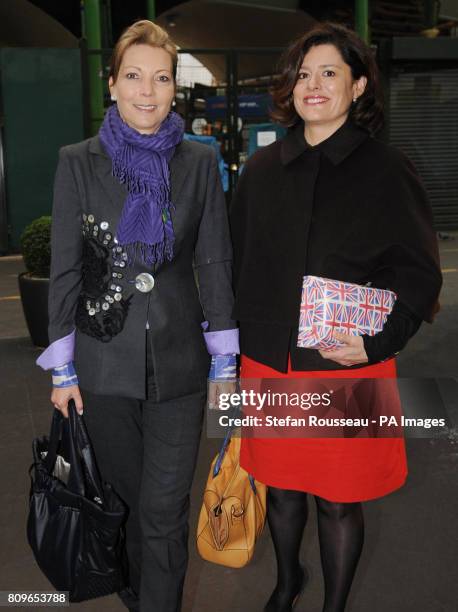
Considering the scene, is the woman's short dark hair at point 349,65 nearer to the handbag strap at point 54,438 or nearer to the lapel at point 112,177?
the lapel at point 112,177

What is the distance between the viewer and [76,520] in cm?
243

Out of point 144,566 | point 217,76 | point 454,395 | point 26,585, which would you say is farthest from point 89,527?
point 217,76

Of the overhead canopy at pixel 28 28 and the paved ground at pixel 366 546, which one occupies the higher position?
the overhead canopy at pixel 28 28

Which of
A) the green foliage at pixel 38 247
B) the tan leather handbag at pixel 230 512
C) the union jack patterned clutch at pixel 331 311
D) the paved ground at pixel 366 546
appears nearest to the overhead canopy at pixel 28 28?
the green foliage at pixel 38 247

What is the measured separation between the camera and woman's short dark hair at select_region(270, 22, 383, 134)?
2521mm

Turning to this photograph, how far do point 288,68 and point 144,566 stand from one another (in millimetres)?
1690

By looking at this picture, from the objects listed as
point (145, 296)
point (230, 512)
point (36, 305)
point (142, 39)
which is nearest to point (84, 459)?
point (145, 296)

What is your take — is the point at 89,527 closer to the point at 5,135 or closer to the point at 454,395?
the point at 454,395

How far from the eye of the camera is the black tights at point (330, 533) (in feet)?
8.66

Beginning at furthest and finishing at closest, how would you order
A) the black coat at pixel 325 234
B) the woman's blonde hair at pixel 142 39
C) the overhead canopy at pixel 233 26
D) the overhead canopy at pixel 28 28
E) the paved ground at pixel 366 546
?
1. the overhead canopy at pixel 233 26
2. the overhead canopy at pixel 28 28
3. the paved ground at pixel 366 546
4. the black coat at pixel 325 234
5. the woman's blonde hair at pixel 142 39

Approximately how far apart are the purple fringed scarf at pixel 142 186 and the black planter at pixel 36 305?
4301 millimetres

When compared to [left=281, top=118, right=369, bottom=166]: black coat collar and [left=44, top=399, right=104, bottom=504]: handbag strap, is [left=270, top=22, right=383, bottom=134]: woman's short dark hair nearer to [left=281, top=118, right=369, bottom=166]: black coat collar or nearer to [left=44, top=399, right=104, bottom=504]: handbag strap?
[left=281, top=118, right=369, bottom=166]: black coat collar

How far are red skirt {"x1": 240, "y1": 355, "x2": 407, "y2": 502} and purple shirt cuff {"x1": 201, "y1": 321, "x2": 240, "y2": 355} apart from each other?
0.21m

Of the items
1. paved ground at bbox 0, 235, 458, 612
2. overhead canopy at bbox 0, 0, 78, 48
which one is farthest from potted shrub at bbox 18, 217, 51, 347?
overhead canopy at bbox 0, 0, 78, 48
